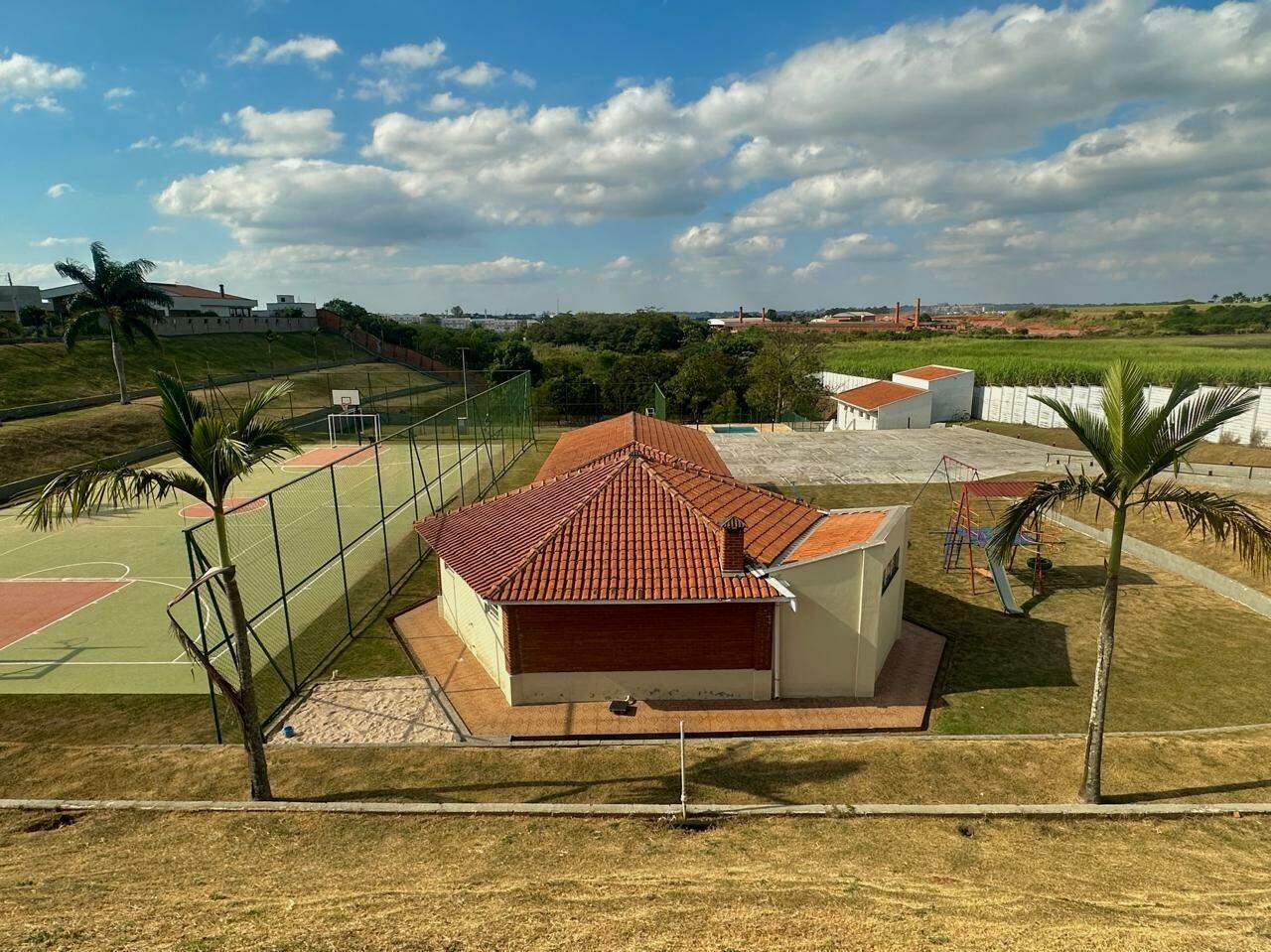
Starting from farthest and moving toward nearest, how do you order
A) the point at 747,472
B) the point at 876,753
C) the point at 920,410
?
the point at 920,410, the point at 747,472, the point at 876,753

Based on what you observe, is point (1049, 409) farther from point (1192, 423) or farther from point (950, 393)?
point (1192, 423)

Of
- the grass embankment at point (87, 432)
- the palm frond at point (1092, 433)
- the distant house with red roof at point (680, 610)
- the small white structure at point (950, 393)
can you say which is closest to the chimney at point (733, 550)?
the distant house with red roof at point (680, 610)

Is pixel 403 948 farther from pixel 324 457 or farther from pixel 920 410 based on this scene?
pixel 920 410

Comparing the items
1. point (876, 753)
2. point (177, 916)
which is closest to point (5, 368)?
point (177, 916)

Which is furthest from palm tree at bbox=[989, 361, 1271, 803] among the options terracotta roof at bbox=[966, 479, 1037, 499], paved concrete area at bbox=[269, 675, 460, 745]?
terracotta roof at bbox=[966, 479, 1037, 499]

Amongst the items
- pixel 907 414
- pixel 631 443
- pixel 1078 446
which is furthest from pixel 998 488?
pixel 907 414

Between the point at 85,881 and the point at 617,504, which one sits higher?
the point at 617,504
